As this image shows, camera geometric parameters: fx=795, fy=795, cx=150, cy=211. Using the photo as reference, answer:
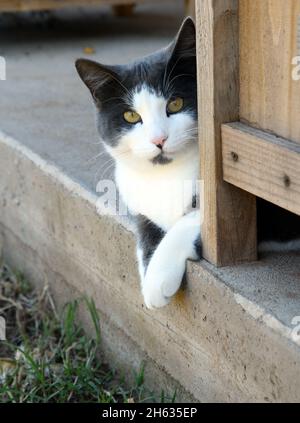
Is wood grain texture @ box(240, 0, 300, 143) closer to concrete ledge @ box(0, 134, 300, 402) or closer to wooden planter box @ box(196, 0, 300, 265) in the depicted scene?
wooden planter box @ box(196, 0, 300, 265)

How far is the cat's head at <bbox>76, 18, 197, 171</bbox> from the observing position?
197cm

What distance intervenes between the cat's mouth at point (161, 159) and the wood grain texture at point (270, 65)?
271 mm

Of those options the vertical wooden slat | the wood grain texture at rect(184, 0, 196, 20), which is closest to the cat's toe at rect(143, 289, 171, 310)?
the vertical wooden slat

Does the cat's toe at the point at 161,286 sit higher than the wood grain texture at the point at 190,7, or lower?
lower

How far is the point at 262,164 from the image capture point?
1.70m

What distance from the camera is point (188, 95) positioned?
204cm

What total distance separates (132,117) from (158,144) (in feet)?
0.46

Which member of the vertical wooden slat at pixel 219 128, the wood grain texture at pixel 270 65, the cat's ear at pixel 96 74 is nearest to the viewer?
the wood grain texture at pixel 270 65

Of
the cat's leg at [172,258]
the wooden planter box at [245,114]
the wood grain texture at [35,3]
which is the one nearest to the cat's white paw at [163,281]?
the cat's leg at [172,258]

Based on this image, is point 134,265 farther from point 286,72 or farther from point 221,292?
point 286,72

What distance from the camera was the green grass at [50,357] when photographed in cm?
240

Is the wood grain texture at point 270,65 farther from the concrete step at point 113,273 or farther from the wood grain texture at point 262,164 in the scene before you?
the concrete step at point 113,273

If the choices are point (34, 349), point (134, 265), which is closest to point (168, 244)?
point (134, 265)

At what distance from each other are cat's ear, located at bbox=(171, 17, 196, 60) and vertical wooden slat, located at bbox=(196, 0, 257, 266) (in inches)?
7.4
